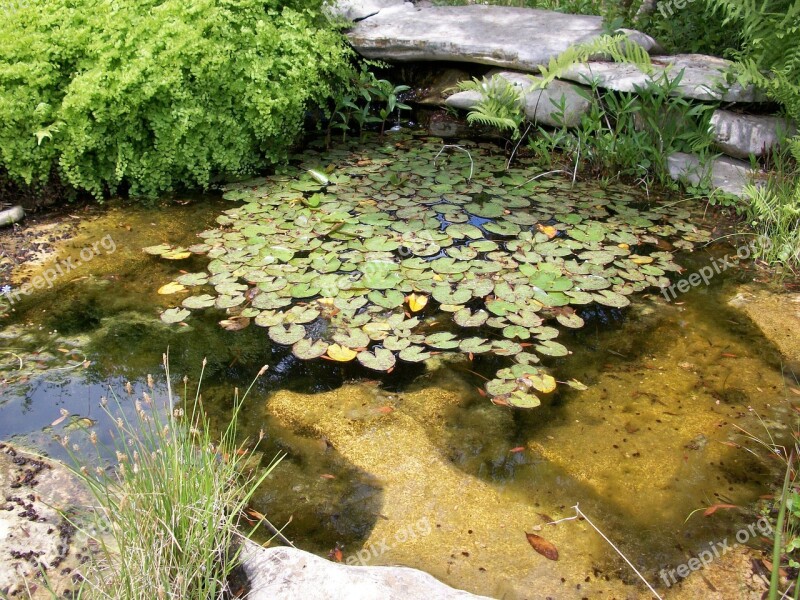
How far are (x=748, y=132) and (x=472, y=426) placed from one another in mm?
3071

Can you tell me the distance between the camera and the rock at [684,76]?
14.2 feet

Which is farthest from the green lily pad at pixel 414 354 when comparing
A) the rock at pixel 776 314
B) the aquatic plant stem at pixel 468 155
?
the aquatic plant stem at pixel 468 155

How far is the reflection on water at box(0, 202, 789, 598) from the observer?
2.23m

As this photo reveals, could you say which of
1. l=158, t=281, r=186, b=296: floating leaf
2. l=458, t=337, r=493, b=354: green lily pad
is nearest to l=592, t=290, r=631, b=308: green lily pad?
l=458, t=337, r=493, b=354: green lily pad

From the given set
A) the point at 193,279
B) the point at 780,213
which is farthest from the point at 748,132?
the point at 193,279

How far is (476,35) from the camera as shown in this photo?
207 inches

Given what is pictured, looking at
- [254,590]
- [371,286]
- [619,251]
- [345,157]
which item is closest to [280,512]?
[254,590]

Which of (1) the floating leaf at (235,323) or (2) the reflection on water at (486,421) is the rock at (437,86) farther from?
(1) the floating leaf at (235,323)

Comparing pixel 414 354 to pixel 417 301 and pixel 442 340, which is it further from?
pixel 417 301

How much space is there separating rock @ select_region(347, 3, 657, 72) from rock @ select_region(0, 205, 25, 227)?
288cm

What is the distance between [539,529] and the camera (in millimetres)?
2258

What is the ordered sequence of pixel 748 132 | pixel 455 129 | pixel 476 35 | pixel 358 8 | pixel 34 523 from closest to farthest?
pixel 34 523, pixel 748 132, pixel 476 35, pixel 455 129, pixel 358 8

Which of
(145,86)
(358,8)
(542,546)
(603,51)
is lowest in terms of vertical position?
(542,546)

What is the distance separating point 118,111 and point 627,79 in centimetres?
338
